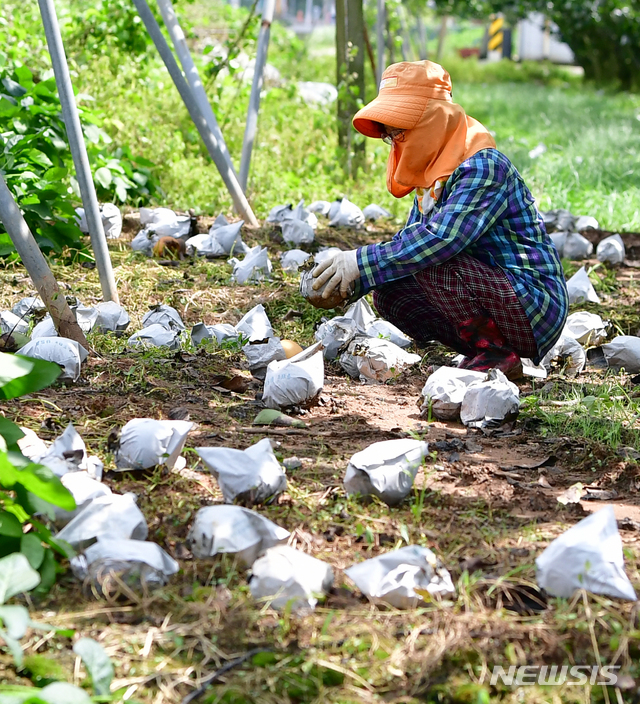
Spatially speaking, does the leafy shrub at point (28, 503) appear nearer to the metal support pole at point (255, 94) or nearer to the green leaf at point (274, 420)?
the green leaf at point (274, 420)

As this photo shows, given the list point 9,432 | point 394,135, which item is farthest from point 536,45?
point 9,432

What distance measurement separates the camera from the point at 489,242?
2.51m

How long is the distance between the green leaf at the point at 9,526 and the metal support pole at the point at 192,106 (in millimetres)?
2540

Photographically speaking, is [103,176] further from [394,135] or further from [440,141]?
[440,141]

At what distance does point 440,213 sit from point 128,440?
111 centimetres

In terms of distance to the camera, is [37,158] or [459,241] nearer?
[459,241]

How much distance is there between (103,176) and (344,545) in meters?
2.79

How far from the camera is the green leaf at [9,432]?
60.1 inches

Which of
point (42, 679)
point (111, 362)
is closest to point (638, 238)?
point (111, 362)

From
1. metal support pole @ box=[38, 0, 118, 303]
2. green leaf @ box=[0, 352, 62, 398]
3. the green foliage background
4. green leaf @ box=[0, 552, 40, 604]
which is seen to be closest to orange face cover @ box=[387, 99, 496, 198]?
metal support pole @ box=[38, 0, 118, 303]

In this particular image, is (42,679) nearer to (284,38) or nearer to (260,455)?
(260,455)

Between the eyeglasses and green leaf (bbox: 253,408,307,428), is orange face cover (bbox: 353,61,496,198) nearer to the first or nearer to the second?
the eyeglasses

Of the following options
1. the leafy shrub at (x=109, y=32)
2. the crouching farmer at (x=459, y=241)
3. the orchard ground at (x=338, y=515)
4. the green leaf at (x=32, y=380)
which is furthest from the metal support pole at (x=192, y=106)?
the green leaf at (x=32, y=380)

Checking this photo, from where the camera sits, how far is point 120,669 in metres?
1.26
